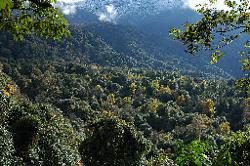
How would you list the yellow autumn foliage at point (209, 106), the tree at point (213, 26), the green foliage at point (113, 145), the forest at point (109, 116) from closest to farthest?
1. the forest at point (109, 116)
2. the tree at point (213, 26)
3. the green foliage at point (113, 145)
4. the yellow autumn foliage at point (209, 106)

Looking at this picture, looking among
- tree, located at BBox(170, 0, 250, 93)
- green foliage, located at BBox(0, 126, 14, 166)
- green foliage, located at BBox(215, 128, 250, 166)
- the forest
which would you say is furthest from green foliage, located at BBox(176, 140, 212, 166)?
green foliage, located at BBox(0, 126, 14, 166)

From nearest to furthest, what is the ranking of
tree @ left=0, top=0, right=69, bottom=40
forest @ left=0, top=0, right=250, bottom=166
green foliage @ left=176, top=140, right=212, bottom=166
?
green foliage @ left=176, top=140, right=212, bottom=166 < forest @ left=0, top=0, right=250, bottom=166 < tree @ left=0, top=0, right=69, bottom=40

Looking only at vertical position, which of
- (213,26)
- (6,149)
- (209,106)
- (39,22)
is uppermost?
(209,106)

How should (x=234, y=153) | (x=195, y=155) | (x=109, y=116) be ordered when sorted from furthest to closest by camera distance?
1. (x=109, y=116)
2. (x=234, y=153)
3. (x=195, y=155)

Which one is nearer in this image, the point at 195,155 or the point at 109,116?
the point at 195,155

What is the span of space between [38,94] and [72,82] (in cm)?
2090

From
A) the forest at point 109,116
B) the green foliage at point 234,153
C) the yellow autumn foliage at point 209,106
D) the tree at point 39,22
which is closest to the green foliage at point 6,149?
the forest at point 109,116

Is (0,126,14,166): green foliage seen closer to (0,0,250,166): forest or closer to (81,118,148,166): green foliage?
(0,0,250,166): forest

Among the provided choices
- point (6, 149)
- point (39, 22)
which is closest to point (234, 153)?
point (39, 22)

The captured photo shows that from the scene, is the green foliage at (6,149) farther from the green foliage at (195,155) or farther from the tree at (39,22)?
the green foliage at (195,155)

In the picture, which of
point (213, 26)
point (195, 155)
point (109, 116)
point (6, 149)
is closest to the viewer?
point (195, 155)

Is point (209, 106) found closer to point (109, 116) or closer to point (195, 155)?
point (109, 116)

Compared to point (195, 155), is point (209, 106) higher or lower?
higher

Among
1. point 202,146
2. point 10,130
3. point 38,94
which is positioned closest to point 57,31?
point 202,146
